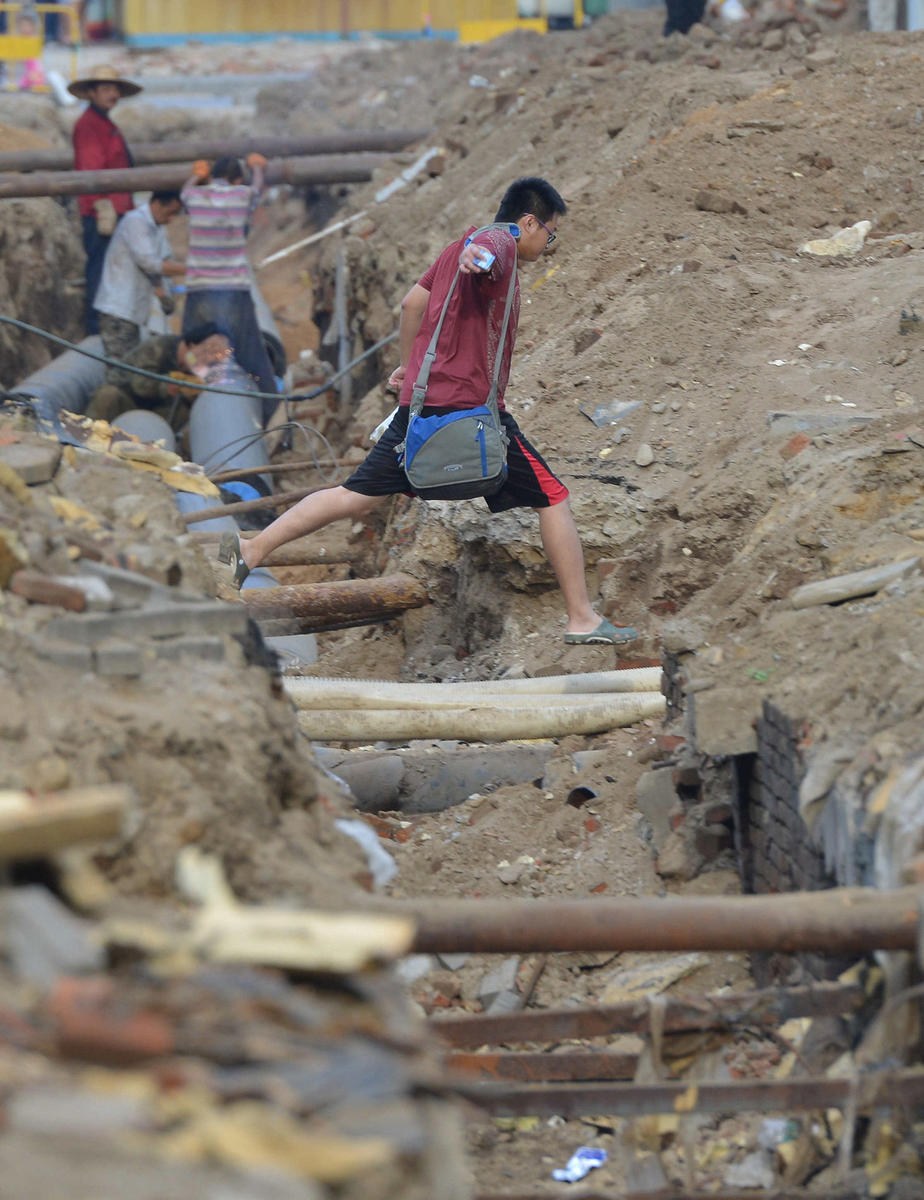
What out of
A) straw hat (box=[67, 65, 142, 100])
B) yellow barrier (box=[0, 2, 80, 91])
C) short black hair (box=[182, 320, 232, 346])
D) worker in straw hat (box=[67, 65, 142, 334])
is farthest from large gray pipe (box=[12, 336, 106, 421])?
yellow barrier (box=[0, 2, 80, 91])

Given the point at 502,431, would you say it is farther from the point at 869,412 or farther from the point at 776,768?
the point at 776,768

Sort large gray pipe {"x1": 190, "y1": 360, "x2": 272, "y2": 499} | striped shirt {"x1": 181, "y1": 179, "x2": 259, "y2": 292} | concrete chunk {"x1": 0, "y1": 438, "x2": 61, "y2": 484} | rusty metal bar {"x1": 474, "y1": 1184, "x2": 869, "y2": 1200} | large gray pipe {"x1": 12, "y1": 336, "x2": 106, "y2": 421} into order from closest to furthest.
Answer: rusty metal bar {"x1": 474, "y1": 1184, "x2": 869, "y2": 1200} → concrete chunk {"x1": 0, "y1": 438, "x2": 61, "y2": 484} → large gray pipe {"x1": 190, "y1": 360, "x2": 272, "y2": 499} → large gray pipe {"x1": 12, "y1": 336, "x2": 106, "y2": 421} → striped shirt {"x1": 181, "y1": 179, "x2": 259, "y2": 292}

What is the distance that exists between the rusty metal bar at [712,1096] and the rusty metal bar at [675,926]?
26 centimetres

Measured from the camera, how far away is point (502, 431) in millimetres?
5734

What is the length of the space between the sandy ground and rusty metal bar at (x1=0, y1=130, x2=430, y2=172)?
144cm

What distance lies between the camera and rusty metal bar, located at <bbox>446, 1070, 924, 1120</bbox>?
307 cm

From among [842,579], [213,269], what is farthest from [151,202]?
[842,579]

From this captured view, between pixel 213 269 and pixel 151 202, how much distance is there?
63 cm

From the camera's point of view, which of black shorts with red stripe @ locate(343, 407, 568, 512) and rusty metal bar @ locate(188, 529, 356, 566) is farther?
rusty metal bar @ locate(188, 529, 356, 566)

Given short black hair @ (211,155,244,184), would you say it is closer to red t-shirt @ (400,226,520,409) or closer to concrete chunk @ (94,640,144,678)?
red t-shirt @ (400,226,520,409)

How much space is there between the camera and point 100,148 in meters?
12.5

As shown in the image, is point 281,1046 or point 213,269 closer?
point 281,1046

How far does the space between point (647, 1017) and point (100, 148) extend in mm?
10624

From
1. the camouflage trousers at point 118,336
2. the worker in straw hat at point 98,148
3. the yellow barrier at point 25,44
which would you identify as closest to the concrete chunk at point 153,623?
the camouflage trousers at point 118,336
